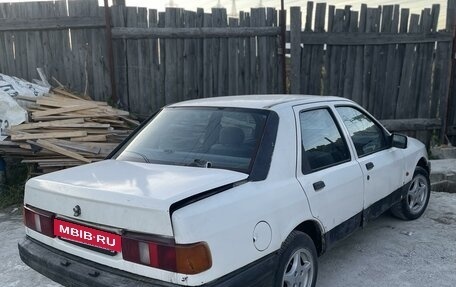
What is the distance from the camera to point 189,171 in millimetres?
2828

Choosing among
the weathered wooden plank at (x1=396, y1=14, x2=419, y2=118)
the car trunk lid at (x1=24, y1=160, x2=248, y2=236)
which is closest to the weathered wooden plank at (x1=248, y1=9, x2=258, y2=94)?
the weathered wooden plank at (x1=396, y1=14, x2=419, y2=118)

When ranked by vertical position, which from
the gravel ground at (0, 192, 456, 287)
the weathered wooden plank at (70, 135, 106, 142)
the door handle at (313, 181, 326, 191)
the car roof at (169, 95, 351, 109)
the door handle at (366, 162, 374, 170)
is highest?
the car roof at (169, 95, 351, 109)

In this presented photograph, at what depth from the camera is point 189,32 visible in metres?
6.78

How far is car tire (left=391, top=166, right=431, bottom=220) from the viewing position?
4.79m

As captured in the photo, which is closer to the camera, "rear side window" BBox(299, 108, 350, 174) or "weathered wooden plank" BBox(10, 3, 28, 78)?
"rear side window" BBox(299, 108, 350, 174)

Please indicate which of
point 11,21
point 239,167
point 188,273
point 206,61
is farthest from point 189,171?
point 11,21

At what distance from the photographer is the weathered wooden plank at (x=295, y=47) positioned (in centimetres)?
671

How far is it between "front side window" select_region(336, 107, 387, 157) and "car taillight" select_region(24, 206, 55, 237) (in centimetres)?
249

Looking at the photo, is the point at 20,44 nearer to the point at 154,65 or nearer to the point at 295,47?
the point at 154,65

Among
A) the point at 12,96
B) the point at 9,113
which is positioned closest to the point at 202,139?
the point at 9,113

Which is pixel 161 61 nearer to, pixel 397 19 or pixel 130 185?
pixel 397 19

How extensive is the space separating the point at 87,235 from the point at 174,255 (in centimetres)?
67

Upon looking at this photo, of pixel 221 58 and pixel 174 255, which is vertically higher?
pixel 221 58

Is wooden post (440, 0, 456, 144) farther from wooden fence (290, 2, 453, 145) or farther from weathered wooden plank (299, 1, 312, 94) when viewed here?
weathered wooden plank (299, 1, 312, 94)
